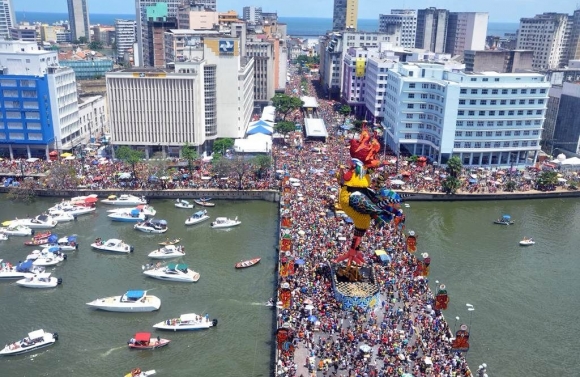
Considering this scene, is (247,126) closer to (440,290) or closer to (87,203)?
(87,203)

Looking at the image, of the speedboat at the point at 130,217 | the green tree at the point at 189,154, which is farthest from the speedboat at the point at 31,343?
the green tree at the point at 189,154

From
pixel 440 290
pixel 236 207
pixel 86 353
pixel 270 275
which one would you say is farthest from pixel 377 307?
pixel 236 207

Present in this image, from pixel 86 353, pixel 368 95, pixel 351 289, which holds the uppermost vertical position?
pixel 368 95

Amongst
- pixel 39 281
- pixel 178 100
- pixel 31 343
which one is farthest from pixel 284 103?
pixel 31 343

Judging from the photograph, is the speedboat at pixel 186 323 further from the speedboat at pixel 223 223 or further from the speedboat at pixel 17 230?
the speedboat at pixel 17 230

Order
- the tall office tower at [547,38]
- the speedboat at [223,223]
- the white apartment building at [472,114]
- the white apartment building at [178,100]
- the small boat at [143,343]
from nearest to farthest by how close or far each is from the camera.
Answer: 1. the small boat at [143,343]
2. the speedboat at [223,223]
3. the white apartment building at [472,114]
4. the white apartment building at [178,100]
5. the tall office tower at [547,38]
